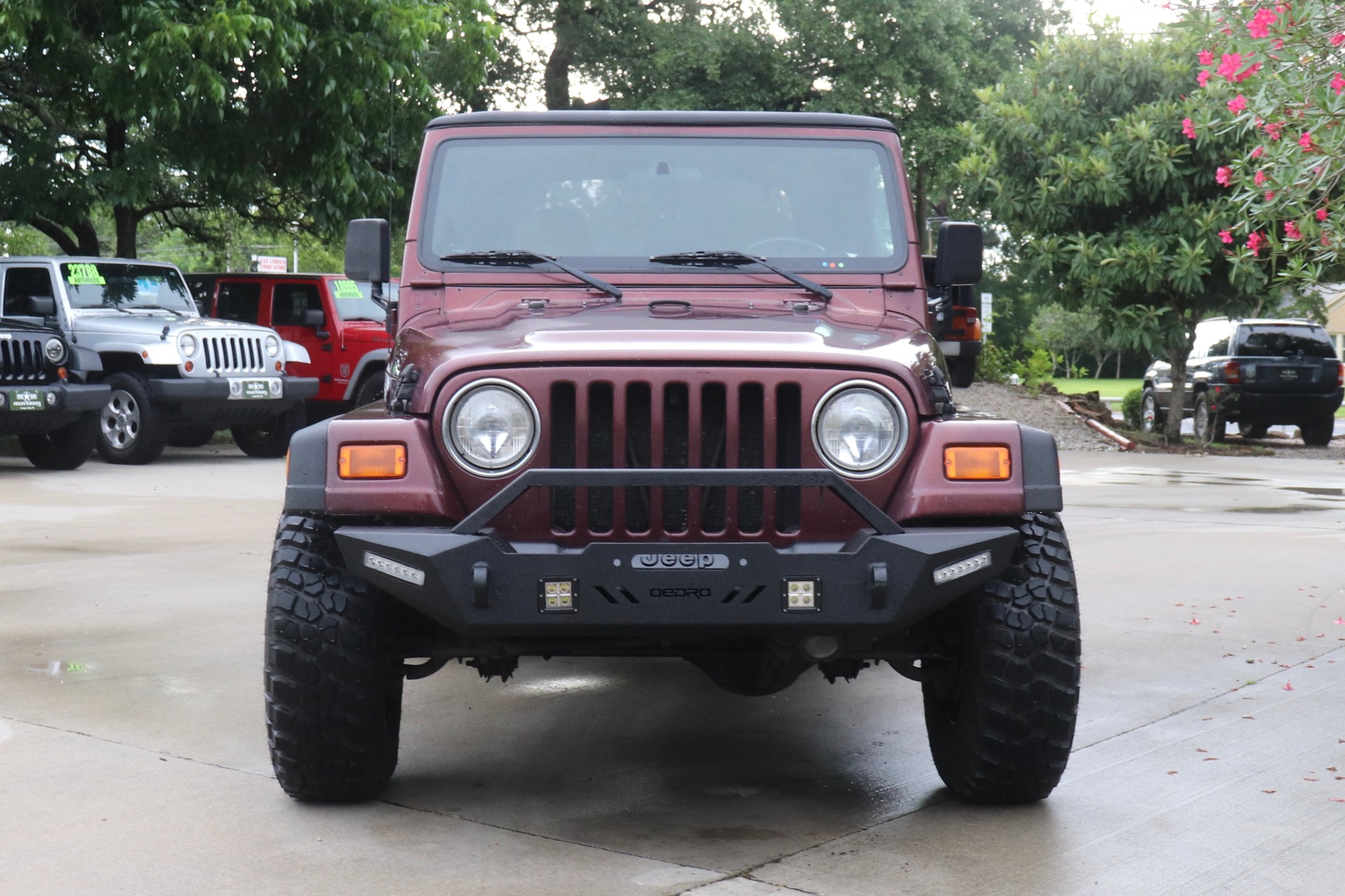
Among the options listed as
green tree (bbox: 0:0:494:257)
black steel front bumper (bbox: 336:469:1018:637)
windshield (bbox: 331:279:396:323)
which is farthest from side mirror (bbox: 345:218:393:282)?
windshield (bbox: 331:279:396:323)

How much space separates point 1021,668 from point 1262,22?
445 centimetres

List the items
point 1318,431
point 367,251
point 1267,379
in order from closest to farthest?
1. point 367,251
2. point 1267,379
3. point 1318,431

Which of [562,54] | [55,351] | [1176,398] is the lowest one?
[1176,398]

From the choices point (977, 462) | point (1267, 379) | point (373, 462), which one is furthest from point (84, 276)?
point (1267, 379)

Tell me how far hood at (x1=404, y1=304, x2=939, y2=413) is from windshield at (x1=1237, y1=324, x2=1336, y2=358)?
55.7ft

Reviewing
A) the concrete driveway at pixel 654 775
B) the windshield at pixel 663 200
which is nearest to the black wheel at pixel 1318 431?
the concrete driveway at pixel 654 775

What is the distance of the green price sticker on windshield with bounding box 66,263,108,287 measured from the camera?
15102mm

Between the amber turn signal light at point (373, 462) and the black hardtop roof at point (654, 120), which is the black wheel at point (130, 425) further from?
the amber turn signal light at point (373, 462)

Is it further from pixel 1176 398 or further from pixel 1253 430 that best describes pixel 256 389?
pixel 1253 430

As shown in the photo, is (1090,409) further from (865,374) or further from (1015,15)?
(865,374)

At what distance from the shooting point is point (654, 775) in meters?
4.47

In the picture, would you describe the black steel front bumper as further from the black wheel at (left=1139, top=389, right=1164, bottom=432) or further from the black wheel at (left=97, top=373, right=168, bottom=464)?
the black wheel at (left=1139, top=389, right=1164, bottom=432)

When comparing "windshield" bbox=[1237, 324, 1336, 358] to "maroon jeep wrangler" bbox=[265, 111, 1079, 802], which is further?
"windshield" bbox=[1237, 324, 1336, 358]

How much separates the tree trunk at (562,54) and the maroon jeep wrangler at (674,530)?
25469mm
